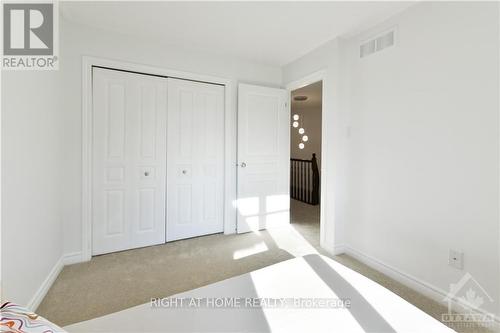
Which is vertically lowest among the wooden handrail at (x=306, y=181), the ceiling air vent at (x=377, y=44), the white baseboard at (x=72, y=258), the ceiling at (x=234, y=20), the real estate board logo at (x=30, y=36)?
the white baseboard at (x=72, y=258)

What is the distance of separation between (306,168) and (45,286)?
4932 millimetres

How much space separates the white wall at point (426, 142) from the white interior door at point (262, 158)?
3.22ft

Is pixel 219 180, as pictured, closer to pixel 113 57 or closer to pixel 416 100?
pixel 113 57

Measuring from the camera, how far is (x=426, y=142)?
2053mm

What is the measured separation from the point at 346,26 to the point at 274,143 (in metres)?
1.72

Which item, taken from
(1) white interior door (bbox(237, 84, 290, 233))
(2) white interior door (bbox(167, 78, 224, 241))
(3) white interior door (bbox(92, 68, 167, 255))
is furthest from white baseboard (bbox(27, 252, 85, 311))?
(1) white interior door (bbox(237, 84, 290, 233))

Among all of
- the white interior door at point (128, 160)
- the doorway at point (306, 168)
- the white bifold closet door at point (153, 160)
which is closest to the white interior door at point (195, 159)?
the white bifold closet door at point (153, 160)

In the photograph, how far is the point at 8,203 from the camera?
1.45 m

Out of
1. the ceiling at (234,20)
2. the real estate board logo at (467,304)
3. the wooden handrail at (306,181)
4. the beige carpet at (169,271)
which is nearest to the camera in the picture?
the real estate board logo at (467,304)

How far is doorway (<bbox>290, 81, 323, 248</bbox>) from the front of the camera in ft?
13.0

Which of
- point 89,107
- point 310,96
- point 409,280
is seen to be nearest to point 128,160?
point 89,107

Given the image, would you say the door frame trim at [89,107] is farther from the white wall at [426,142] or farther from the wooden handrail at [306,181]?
the wooden handrail at [306,181]

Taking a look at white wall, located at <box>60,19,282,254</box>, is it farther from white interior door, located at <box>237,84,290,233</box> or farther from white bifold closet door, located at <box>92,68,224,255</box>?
white interior door, located at <box>237,84,290,233</box>

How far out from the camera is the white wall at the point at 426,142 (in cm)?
170
